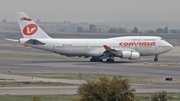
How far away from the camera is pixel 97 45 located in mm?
75312

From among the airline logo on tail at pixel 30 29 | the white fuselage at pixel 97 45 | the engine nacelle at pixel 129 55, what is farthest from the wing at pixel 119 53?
the airline logo on tail at pixel 30 29

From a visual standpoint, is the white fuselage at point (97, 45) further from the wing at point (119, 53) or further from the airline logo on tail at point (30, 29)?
the airline logo on tail at point (30, 29)

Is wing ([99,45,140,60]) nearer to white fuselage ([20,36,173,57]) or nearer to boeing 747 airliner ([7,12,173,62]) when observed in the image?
boeing 747 airliner ([7,12,173,62])

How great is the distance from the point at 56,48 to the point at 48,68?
31.3 ft

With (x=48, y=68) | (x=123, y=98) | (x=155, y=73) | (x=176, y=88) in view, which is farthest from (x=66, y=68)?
(x=123, y=98)

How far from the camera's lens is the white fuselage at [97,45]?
73.7 metres

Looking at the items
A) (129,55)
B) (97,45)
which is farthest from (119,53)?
(97,45)

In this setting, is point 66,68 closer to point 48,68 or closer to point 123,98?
point 48,68

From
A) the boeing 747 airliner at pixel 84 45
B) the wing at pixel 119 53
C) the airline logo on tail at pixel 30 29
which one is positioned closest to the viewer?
the boeing 747 airliner at pixel 84 45

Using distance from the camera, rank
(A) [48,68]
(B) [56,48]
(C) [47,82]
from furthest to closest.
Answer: (B) [56,48] < (A) [48,68] < (C) [47,82]

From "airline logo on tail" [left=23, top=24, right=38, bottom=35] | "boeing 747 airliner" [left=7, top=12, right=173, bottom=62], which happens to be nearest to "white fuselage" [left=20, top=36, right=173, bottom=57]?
"boeing 747 airliner" [left=7, top=12, right=173, bottom=62]

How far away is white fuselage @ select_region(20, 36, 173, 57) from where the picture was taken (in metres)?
73.7

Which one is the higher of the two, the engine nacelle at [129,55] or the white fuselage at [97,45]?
the white fuselage at [97,45]

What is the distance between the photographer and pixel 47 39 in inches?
2906
